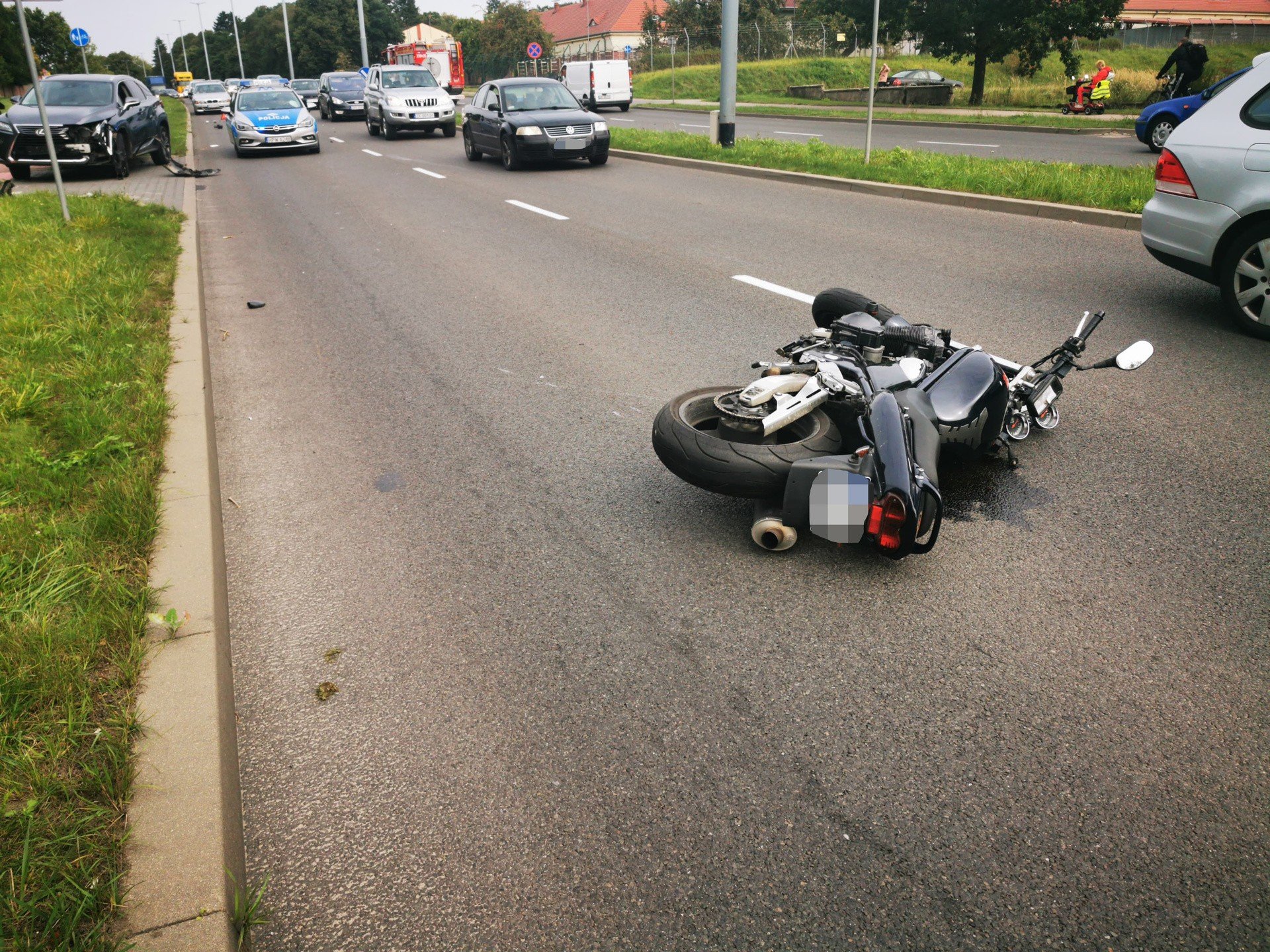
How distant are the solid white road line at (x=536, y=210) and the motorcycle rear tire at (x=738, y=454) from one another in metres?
8.78

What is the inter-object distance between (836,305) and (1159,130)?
53.0 ft

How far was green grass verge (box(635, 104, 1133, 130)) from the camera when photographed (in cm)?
2428

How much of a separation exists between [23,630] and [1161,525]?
4.20m

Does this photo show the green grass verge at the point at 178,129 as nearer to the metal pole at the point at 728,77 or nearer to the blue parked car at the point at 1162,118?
the metal pole at the point at 728,77

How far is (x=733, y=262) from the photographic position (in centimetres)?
909

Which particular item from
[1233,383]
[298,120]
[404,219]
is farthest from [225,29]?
[1233,383]

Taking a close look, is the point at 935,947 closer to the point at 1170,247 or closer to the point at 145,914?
the point at 145,914

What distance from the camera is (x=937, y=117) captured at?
29.3 metres

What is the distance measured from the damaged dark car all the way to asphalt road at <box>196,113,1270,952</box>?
1325 cm

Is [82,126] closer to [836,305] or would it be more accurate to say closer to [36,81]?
[36,81]

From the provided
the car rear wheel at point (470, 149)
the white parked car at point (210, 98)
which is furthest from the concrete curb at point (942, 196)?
the white parked car at point (210, 98)

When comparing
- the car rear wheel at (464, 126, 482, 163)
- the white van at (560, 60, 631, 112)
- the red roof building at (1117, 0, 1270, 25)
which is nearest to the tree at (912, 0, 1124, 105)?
the white van at (560, 60, 631, 112)

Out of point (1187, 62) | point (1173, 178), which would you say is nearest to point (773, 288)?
point (1173, 178)

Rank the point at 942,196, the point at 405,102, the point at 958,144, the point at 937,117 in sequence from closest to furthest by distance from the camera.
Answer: the point at 942,196 → the point at 958,144 → the point at 405,102 → the point at 937,117
